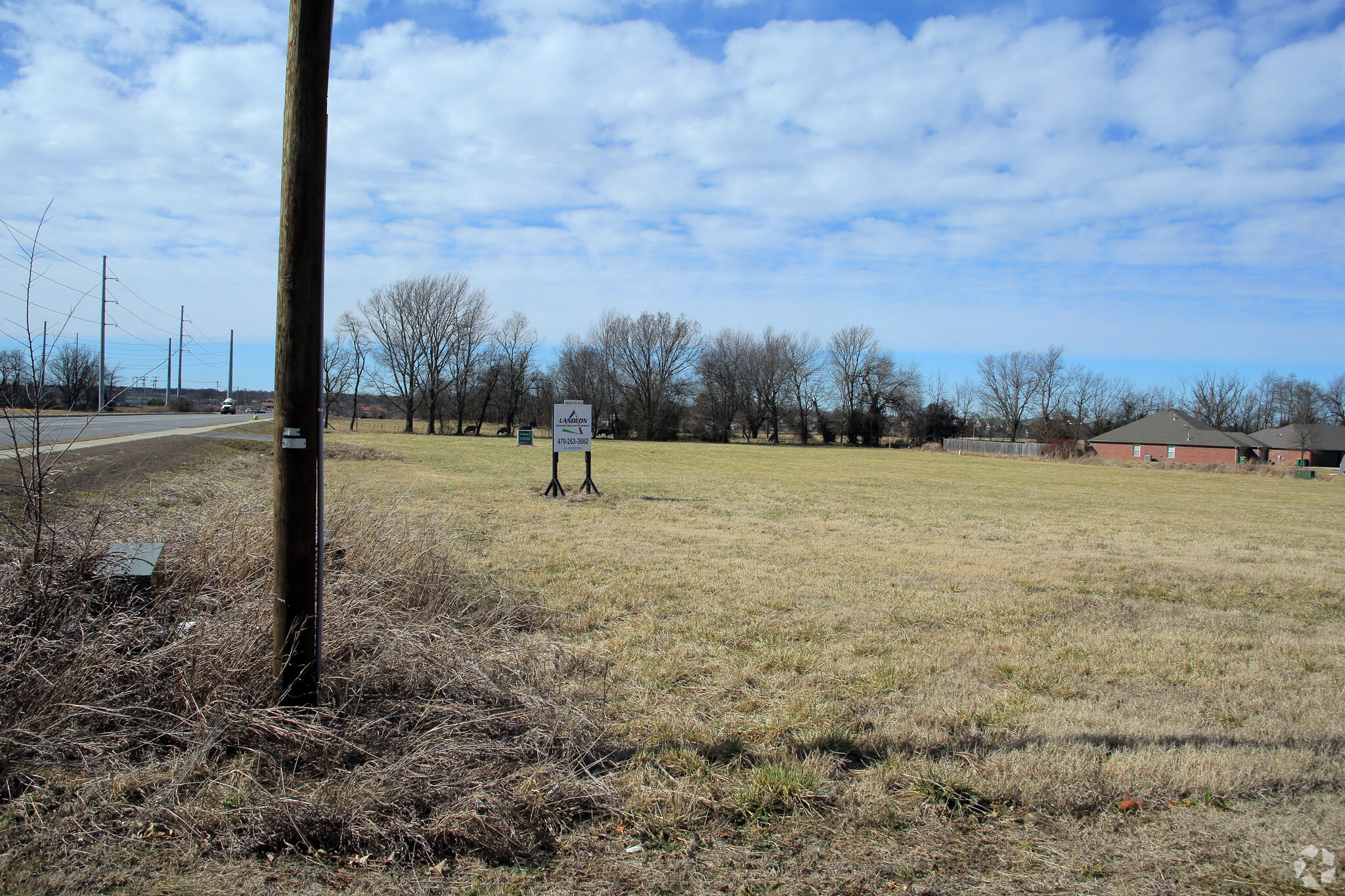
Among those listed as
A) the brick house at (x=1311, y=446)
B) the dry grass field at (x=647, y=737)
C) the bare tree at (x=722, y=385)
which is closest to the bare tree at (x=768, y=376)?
the bare tree at (x=722, y=385)

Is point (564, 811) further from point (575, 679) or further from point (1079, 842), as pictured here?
point (1079, 842)

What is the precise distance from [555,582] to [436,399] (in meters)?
68.4

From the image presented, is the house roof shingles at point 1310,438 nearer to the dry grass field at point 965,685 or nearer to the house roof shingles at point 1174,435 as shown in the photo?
the house roof shingles at point 1174,435

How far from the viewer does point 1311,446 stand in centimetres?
7469

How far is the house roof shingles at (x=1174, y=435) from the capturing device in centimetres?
7219

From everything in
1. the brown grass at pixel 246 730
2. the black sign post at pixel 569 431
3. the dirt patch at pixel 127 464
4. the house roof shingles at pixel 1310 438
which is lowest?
the brown grass at pixel 246 730

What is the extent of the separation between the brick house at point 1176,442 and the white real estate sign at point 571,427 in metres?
71.6

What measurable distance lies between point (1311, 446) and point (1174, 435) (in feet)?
49.2

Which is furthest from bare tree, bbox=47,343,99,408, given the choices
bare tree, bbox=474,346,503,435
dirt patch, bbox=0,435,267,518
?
Answer: bare tree, bbox=474,346,503,435

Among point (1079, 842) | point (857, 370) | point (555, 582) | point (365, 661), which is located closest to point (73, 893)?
point (365, 661)

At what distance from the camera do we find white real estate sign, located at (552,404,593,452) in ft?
56.3

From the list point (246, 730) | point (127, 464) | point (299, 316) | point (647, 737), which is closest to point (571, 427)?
point (127, 464)

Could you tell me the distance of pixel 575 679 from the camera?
203 inches

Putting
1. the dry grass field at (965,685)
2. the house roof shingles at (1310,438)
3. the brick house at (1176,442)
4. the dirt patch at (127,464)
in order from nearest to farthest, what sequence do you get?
the dry grass field at (965,685) → the dirt patch at (127,464) → the brick house at (1176,442) → the house roof shingles at (1310,438)
